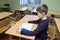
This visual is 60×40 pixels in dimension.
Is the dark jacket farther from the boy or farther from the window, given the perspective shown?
the window

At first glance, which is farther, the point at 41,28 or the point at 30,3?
the point at 30,3

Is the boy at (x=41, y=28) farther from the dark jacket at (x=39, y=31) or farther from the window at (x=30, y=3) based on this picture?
the window at (x=30, y=3)

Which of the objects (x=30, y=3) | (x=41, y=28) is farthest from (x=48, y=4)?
(x=41, y=28)

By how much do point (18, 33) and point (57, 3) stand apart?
5.05 meters

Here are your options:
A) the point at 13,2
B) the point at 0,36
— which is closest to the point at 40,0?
the point at 13,2

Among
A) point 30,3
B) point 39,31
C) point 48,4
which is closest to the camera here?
point 39,31

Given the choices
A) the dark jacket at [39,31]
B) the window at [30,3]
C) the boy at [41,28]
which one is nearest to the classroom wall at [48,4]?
the window at [30,3]

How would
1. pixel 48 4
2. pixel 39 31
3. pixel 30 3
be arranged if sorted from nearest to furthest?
pixel 39 31, pixel 48 4, pixel 30 3

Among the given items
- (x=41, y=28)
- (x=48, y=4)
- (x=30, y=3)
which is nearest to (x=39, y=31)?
(x=41, y=28)

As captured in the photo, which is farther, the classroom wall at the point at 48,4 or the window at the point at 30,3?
the window at the point at 30,3

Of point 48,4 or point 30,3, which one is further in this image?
point 30,3

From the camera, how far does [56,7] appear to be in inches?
260

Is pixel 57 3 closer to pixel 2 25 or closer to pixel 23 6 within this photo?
pixel 23 6

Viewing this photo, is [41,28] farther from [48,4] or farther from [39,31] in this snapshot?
[48,4]
